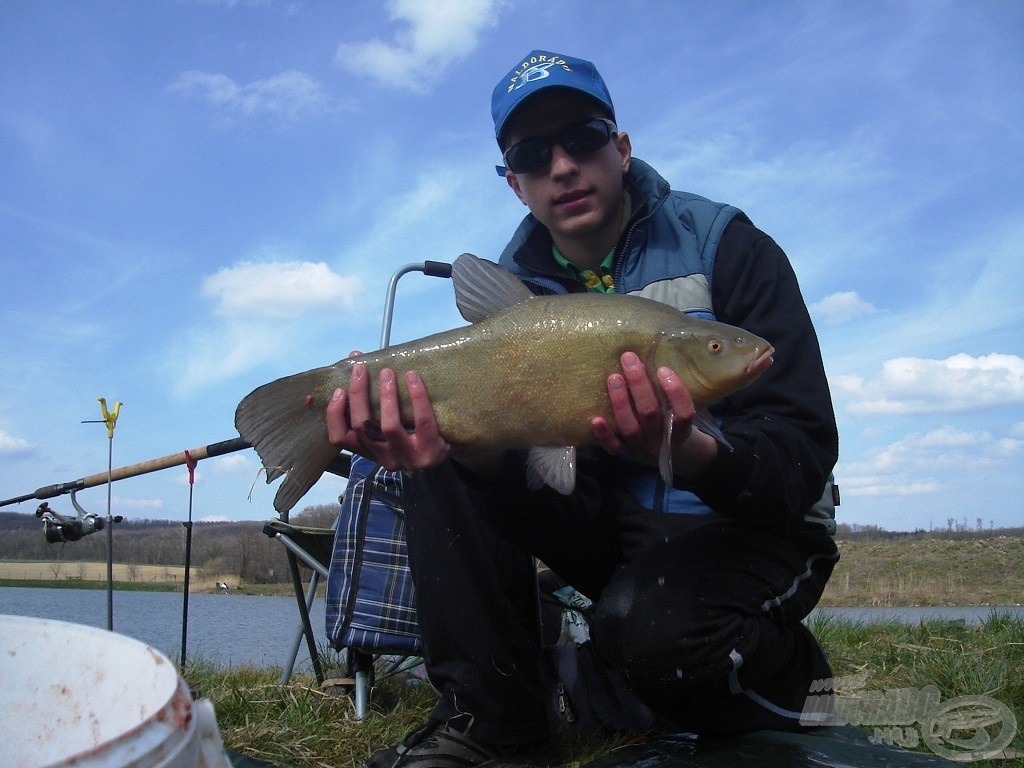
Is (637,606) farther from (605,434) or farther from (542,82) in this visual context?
(542,82)

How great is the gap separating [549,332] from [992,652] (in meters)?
2.13

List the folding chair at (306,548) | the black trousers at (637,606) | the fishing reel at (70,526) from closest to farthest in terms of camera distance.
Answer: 1. the black trousers at (637,606)
2. the folding chair at (306,548)
3. the fishing reel at (70,526)

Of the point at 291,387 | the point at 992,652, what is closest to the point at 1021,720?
the point at 992,652

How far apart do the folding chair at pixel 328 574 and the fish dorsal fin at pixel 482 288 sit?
77 cm

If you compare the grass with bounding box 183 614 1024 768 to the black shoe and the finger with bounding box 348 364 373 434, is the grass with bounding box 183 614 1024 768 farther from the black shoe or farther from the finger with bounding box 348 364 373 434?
the finger with bounding box 348 364 373 434

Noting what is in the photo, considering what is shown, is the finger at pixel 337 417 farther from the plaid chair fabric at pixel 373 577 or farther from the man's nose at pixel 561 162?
the man's nose at pixel 561 162

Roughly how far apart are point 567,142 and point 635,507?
0.95m

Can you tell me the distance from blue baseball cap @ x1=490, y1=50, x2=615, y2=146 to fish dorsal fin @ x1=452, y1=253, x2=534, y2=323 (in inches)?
22.7

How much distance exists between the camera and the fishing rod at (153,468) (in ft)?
10.9

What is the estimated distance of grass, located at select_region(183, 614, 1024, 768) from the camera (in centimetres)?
201

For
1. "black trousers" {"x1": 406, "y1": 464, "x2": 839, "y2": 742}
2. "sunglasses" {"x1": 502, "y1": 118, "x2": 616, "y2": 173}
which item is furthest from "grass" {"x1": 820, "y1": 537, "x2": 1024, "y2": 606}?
"sunglasses" {"x1": 502, "y1": 118, "x2": 616, "y2": 173}

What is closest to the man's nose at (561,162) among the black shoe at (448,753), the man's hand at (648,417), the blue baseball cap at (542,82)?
the blue baseball cap at (542,82)

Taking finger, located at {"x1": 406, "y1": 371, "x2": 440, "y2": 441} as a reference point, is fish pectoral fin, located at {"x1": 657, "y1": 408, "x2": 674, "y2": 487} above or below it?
below

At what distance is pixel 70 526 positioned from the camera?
13.0 feet
